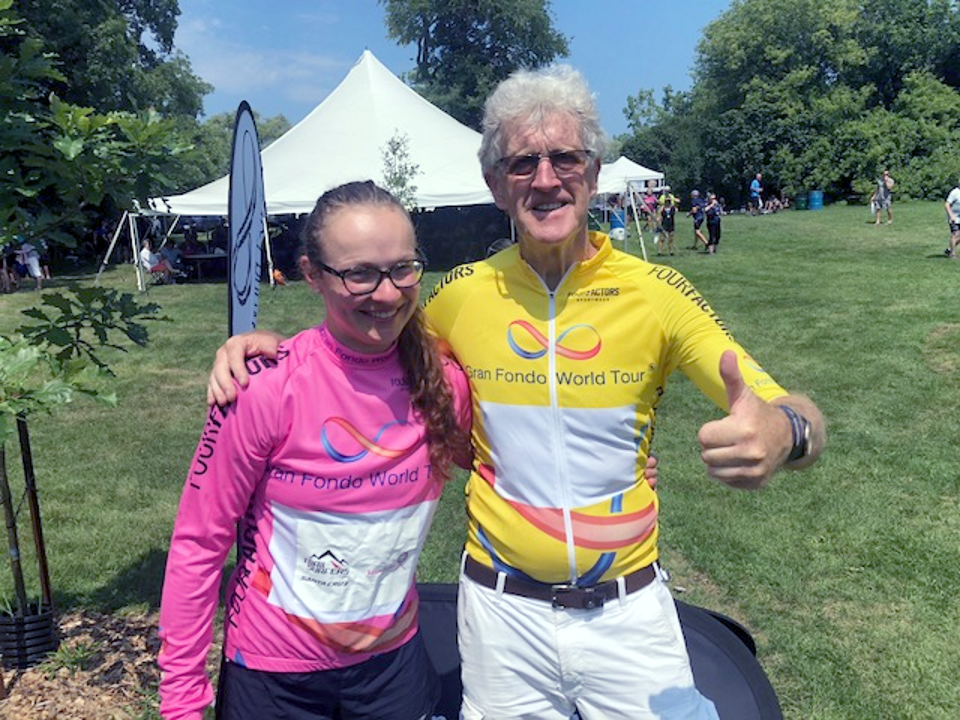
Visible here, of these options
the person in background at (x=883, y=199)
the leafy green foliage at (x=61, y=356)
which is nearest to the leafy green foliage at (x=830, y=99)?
the person in background at (x=883, y=199)

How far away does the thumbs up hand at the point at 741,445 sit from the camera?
147 cm

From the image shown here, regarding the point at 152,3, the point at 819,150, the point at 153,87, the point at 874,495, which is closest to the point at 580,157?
the point at 874,495

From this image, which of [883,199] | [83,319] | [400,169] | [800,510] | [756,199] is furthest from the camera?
[756,199]

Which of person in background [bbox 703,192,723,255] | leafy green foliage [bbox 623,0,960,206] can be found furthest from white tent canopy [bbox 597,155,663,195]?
leafy green foliage [bbox 623,0,960,206]

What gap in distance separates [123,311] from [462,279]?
1.70 metres

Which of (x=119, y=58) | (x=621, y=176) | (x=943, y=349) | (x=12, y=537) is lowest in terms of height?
(x=943, y=349)

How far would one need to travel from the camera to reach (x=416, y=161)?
57.7 ft

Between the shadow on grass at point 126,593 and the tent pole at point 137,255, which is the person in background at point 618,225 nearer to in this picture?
the tent pole at point 137,255

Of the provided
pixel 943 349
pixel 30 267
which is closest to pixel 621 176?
pixel 943 349

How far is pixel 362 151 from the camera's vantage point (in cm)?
1795

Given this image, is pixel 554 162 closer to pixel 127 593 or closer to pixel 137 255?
pixel 127 593

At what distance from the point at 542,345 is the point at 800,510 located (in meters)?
4.04

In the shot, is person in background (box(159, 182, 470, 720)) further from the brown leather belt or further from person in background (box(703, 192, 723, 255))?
person in background (box(703, 192, 723, 255))

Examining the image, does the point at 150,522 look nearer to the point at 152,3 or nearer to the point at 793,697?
the point at 793,697
